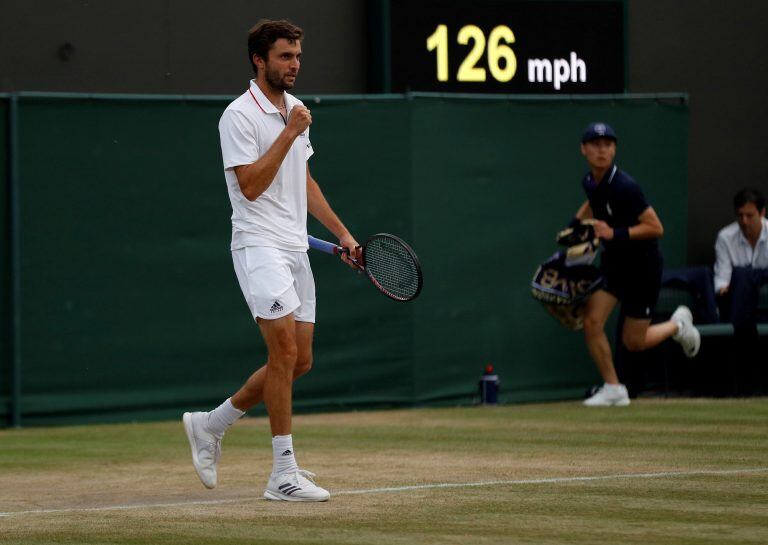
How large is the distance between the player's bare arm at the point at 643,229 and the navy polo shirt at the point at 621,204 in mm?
49

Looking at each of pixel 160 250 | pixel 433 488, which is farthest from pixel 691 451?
pixel 160 250

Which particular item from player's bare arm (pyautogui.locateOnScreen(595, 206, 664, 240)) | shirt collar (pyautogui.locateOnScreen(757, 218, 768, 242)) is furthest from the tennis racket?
shirt collar (pyautogui.locateOnScreen(757, 218, 768, 242))

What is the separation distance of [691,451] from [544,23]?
5.33 metres

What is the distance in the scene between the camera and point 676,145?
46.8 ft

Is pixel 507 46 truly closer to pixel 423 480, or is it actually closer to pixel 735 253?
pixel 735 253

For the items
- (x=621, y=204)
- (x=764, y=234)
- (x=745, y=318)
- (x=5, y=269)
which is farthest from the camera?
(x=764, y=234)

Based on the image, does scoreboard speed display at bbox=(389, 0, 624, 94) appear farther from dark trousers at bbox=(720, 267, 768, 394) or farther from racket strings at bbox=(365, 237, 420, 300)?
racket strings at bbox=(365, 237, 420, 300)

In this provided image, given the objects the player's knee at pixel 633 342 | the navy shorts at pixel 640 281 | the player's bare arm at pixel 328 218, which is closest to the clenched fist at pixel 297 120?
the player's bare arm at pixel 328 218

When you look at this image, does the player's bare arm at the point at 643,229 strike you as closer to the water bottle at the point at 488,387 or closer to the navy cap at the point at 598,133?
the navy cap at the point at 598,133

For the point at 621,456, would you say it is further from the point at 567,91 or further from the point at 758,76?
the point at 758,76

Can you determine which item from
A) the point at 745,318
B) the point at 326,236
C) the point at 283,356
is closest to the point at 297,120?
the point at 283,356

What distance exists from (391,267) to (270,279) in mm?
890

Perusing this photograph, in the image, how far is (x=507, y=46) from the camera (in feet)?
45.5

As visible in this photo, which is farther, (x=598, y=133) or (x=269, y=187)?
(x=598, y=133)
